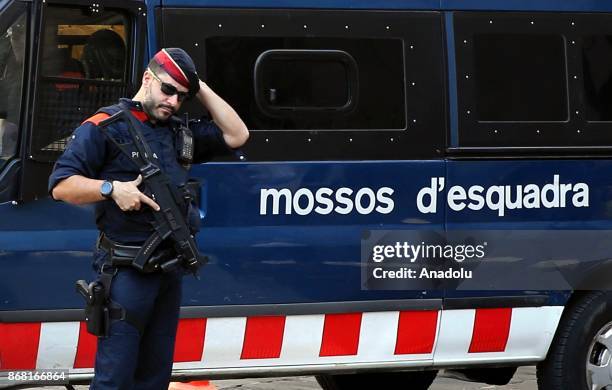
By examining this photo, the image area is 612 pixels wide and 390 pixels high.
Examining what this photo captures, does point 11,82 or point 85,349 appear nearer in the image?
point 11,82

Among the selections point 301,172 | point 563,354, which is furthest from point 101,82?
point 563,354

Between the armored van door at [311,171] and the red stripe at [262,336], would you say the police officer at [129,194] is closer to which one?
the armored van door at [311,171]

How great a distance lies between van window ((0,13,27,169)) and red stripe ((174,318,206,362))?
109cm

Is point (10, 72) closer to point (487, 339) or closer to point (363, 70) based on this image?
point (363, 70)

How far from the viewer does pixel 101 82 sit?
21.3ft

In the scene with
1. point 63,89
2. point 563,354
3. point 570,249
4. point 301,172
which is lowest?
point 563,354

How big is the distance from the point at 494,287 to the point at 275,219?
114cm

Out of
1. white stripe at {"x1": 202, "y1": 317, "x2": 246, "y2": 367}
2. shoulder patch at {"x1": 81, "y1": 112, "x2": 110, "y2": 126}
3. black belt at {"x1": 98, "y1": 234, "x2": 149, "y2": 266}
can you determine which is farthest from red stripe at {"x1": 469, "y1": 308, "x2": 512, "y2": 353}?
shoulder patch at {"x1": 81, "y1": 112, "x2": 110, "y2": 126}

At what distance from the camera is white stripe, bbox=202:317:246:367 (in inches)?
263

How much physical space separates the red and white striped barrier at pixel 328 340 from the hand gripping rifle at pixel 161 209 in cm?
112

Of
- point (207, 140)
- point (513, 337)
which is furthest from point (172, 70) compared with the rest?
point (513, 337)

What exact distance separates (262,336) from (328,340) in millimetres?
316

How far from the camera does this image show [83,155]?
545cm

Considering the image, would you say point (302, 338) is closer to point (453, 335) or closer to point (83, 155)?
point (453, 335)
